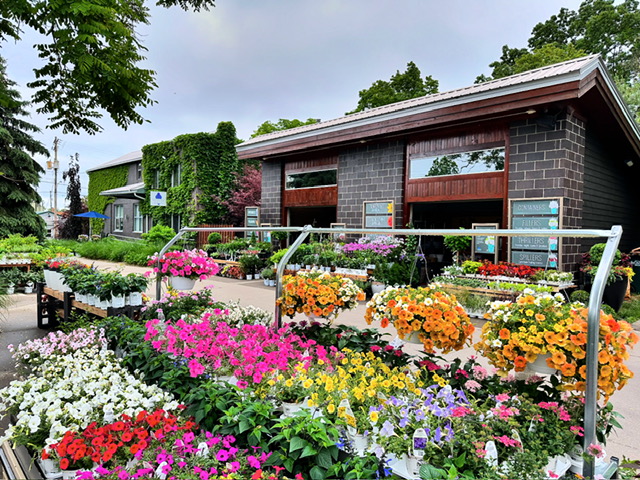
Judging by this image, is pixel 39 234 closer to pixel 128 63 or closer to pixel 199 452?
pixel 128 63

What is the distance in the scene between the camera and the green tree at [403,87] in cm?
2457

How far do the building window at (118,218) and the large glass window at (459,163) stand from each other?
63.9 feet

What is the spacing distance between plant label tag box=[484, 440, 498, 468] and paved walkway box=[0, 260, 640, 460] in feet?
4.70

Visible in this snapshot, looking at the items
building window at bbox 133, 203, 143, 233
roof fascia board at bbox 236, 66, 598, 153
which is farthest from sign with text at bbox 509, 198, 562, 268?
building window at bbox 133, 203, 143, 233

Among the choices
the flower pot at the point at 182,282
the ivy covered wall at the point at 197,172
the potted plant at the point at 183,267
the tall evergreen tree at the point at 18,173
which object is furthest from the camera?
the ivy covered wall at the point at 197,172

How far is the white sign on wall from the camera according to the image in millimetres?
18578

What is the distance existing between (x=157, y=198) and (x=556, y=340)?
19.2 meters

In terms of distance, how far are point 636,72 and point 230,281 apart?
21.8 metres

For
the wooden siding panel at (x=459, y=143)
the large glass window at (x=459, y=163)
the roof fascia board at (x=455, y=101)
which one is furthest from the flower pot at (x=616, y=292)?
the roof fascia board at (x=455, y=101)

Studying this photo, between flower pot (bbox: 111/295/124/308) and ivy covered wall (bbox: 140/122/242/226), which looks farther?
ivy covered wall (bbox: 140/122/242/226)

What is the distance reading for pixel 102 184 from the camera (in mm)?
24875

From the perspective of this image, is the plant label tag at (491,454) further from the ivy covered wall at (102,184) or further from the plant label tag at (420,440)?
the ivy covered wall at (102,184)

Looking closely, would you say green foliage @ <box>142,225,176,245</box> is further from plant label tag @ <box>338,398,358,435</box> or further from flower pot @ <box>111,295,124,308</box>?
plant label tag @ <box>338,398,358,435</box>

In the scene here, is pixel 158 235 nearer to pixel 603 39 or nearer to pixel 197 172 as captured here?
pixel 197 172
